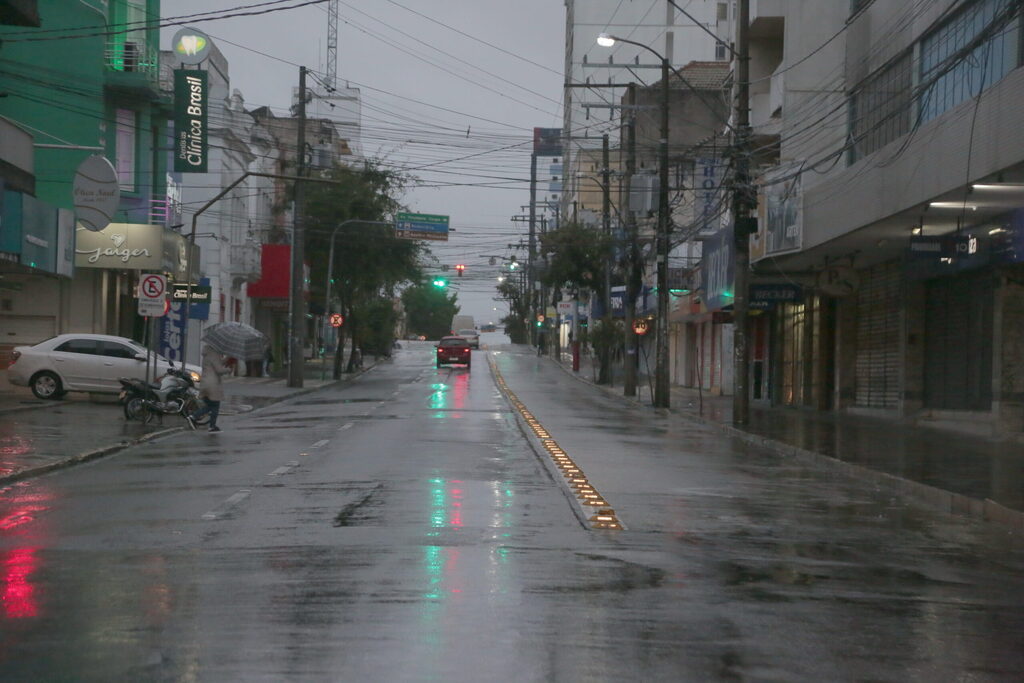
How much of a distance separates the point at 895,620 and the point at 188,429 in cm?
1930

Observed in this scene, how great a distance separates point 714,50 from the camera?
10962cm

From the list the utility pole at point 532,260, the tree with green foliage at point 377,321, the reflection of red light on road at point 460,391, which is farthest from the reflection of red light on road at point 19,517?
the utility pole at point 532,260

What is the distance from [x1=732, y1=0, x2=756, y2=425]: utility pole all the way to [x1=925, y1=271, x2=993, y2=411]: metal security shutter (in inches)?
164

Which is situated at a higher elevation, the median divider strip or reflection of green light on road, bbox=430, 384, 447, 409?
reflection of green light on road, bbox=430, 384, 447, 409

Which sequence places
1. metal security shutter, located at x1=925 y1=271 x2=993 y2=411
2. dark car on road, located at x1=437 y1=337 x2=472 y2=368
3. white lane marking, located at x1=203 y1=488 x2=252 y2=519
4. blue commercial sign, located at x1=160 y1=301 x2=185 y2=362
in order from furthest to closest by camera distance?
dark car on road, located at x1=437 y1=337 x2=472 y2=368 → blue commercial sign, located at x1=160 y1=301 x2=185 y2=362 → metal security shutter, located at x1=925 y1=271 x2=993 y2=411 → white lane marking, located at x1=203 y1=488 x2=252 y2=519

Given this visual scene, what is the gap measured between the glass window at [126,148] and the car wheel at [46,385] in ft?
31.5

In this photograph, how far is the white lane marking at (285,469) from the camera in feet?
53.4

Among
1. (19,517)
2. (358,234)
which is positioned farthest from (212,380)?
(358,234)

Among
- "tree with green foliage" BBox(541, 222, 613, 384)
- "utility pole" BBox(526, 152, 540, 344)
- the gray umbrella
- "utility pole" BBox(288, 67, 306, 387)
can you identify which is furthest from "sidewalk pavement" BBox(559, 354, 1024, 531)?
"utility pole" BBox(526, 152, 540, 344)

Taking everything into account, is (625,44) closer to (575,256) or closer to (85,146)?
(575,256)

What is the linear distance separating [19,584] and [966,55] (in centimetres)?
1774

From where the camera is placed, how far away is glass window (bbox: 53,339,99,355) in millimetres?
32281

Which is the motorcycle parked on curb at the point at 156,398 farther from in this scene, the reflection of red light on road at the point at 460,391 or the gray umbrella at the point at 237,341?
the gray umbrella at the point at 237,341

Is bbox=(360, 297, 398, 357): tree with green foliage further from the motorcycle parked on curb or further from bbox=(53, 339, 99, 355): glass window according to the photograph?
the motorcycle parked on curb
